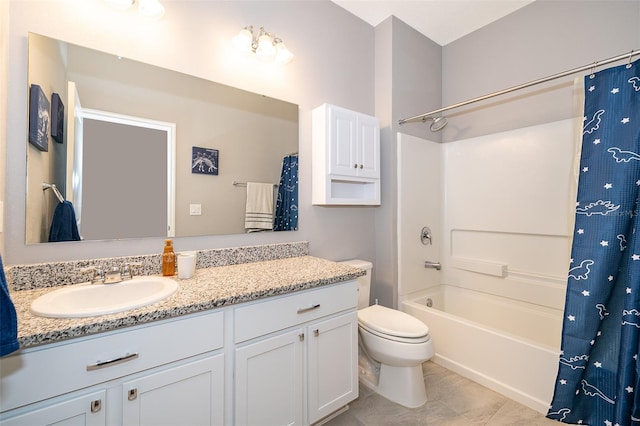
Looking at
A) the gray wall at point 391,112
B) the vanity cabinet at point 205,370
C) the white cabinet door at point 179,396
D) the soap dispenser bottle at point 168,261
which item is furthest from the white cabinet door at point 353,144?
the white cabinet door at point 179,396

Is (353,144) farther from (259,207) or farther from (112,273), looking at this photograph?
(112,273)

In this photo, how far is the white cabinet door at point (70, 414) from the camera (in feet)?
2.56

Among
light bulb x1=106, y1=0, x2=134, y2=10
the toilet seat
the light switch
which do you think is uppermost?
light bulb x1=106, y1=0, x2=134, y2=10

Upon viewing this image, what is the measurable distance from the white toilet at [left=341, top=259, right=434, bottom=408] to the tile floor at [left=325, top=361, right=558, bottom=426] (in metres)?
0.06

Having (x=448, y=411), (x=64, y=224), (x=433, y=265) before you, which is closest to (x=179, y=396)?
(x=64, y=224)

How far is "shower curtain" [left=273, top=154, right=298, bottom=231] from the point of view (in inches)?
73.5

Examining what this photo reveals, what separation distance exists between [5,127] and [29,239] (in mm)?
454

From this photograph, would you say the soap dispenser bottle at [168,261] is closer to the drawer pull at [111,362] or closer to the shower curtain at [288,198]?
the drawer pull at [111,362]

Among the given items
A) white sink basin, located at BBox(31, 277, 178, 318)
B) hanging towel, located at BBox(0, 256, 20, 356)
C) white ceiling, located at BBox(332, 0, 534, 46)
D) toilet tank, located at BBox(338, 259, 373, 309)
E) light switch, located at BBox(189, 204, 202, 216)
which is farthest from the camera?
white ceiling, located at BBox(332, 0, 534, 46)

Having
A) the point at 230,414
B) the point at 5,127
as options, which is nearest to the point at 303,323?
the point at 230,414

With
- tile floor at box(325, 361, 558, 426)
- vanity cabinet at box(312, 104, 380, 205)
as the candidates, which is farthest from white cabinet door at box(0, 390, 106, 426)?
vanity cabinet at box(312, 104, 380, 205)

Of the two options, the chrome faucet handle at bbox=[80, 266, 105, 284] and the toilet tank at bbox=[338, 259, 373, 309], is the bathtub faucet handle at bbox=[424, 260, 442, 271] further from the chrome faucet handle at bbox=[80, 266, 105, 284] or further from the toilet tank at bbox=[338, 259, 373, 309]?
the chrome faucet handle at bbox=[80, 266, 105, 284]

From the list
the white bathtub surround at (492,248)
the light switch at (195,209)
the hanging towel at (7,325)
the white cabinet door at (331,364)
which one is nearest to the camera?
the hanging towel at (7,325)

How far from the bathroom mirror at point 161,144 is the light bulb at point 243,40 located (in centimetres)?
25
